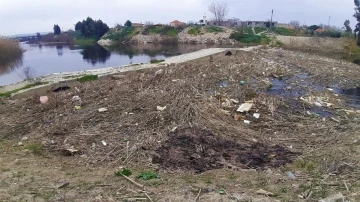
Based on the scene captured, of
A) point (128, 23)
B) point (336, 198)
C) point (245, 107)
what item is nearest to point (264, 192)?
point (336, 198)

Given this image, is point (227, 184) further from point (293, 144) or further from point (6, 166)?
point (6, 166)

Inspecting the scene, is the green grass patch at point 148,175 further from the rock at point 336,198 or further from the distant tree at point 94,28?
the distant tree at point 94,28

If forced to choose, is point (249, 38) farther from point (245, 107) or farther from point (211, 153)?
point (211, 153)

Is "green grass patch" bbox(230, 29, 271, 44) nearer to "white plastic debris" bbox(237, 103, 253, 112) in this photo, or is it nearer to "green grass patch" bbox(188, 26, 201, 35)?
"green grass patch" bbox(188, 26, 201, 35)

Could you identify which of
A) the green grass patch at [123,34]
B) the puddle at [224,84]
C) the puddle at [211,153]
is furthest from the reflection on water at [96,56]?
the puddle at [211,153]

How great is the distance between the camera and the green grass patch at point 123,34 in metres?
48.1

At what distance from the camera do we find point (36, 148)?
17.3 feet

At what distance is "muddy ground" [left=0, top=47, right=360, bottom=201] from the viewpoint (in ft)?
12.5

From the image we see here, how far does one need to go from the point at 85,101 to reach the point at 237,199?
17.7 ft

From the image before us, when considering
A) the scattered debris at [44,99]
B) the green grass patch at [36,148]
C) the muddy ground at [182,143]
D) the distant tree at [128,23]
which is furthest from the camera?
the distant tree at [128,23]

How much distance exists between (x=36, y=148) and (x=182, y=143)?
2.52 m

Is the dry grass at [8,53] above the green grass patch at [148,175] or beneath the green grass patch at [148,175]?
above

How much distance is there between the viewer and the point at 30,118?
6.77m

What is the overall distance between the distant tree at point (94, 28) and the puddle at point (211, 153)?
5018 cm
